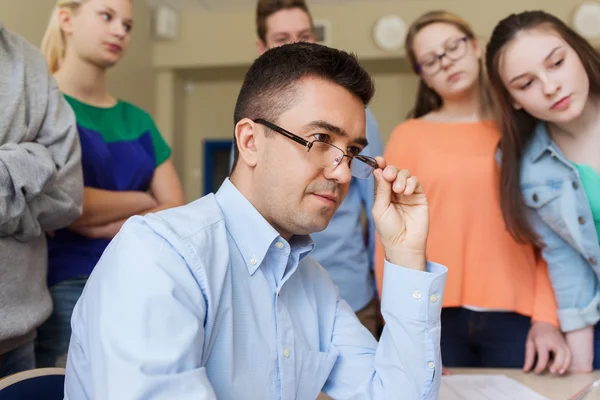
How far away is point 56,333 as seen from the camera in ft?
4.55

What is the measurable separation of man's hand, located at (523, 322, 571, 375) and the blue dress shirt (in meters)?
0.53


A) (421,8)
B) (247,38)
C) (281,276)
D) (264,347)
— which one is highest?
(421,8)

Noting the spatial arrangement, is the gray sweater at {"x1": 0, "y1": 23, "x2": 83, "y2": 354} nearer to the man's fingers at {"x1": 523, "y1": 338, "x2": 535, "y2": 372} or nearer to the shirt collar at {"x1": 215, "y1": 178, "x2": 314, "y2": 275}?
the shirt collar at {"x1": 215, "y1": 178, "x2": 314, "y2": 275}

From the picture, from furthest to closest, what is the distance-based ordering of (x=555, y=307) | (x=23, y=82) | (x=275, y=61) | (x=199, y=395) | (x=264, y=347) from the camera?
1. (x=555, y=307)
2. (x=23, y=82)
3. (x=275, y=61)
4. (x=264, y=347)
5. (x=199, y=395)

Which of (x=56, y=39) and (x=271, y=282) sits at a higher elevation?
(x=56, y=39)

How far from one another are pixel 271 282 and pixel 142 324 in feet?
1.01

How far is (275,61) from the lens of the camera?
111 cm

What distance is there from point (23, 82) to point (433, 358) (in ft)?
3.52

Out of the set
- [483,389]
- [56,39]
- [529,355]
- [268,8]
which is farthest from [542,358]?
[56,39]

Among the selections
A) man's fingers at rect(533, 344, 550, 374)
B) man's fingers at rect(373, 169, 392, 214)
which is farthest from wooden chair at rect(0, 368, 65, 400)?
man's fingers at rect(533, 344, 550, 374)

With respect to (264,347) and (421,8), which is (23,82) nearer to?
(264,347)

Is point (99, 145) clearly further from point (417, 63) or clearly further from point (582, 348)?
point (582, 348)

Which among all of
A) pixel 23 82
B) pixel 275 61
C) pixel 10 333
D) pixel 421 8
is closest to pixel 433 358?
pixel 275 61

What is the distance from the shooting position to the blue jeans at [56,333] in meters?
1.39
